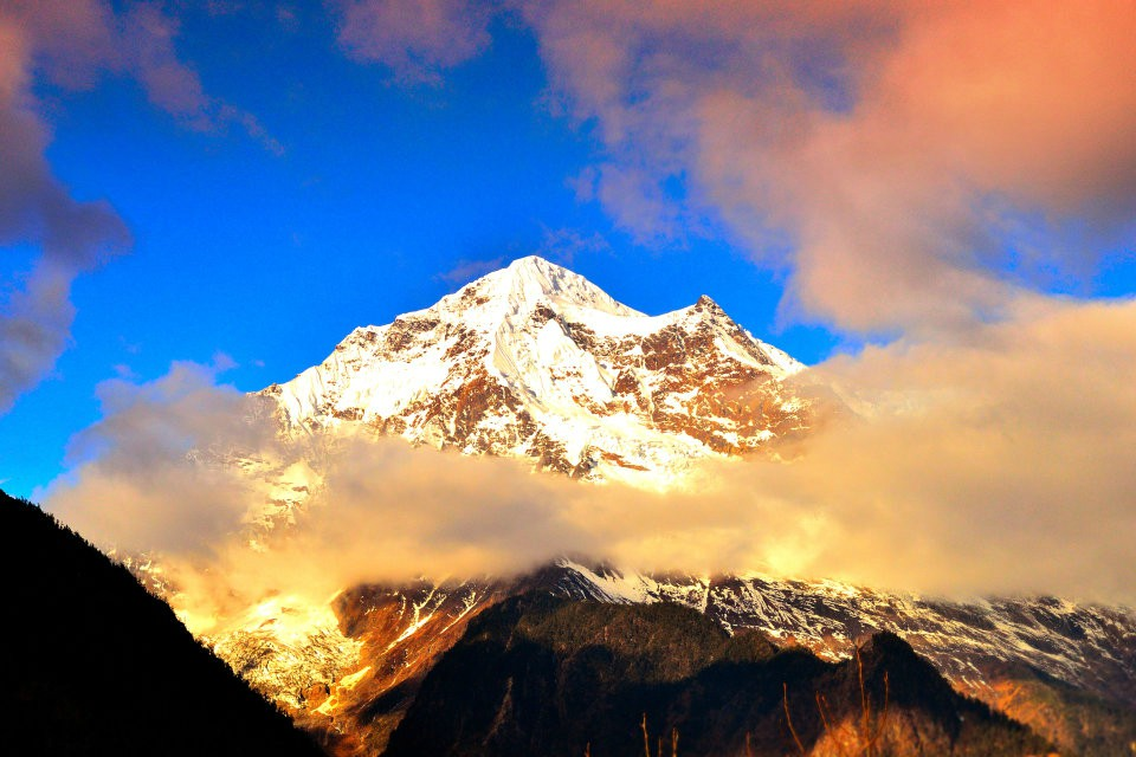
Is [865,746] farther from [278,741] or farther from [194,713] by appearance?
[278,741]

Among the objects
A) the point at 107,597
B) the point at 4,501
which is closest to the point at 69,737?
the point at 107,597

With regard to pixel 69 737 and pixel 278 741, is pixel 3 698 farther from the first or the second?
pixel 278 741

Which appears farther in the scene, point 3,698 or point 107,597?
point 107,597

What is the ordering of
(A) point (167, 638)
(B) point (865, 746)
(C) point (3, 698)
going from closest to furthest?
(B) point (865, 746) → (C) point (3, 698) → (A) point (167, 638)

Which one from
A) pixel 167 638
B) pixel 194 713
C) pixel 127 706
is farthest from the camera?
pixel 167 638

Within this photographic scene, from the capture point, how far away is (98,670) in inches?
5881

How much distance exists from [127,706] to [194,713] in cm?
1632

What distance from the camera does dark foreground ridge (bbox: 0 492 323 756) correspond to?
13150 cm

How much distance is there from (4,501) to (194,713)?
5222cm

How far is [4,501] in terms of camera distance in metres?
167

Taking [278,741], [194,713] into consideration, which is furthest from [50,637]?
[278,741]

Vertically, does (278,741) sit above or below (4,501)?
below

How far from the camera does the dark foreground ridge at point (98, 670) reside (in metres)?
132

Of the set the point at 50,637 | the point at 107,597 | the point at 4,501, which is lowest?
the point at 50,637
